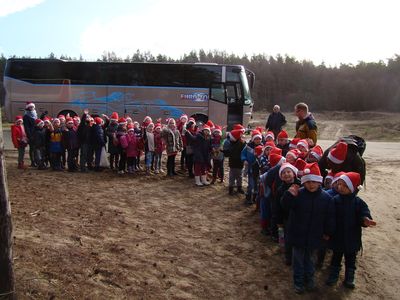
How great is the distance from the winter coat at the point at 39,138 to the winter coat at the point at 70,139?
2.00 feet

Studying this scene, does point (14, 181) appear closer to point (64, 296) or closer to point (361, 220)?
point (64, 296)

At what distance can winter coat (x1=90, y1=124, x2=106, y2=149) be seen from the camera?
444 inches

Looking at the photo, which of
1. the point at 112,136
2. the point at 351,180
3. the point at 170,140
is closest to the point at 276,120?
the point at 170,140

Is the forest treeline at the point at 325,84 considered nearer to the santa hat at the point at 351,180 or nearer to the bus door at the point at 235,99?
the bus door at the point at 235,99

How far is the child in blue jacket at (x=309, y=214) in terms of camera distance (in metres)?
4.93

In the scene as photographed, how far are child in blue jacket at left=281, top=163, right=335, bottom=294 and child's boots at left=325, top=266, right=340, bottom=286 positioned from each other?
Result: 17.8 inches

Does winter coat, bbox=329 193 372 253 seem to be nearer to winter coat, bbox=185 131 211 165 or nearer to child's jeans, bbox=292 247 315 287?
child's jeans, bbox=292 247 315 287

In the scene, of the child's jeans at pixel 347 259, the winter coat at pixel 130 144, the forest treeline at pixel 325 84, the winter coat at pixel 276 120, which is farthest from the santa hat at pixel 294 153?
the forest treeline at pixel 325 84

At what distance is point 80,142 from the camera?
11.3 metres

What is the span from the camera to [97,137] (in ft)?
37.0

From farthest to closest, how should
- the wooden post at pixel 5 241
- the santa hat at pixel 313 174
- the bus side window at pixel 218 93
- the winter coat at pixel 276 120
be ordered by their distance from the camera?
1. the bus side window at pixel 218 93
2. the winter coat at pixel 276 120
3. the santa hat at pixel 313 174
4. the wooden post at pixel 5 241

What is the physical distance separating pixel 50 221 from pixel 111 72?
572 inches

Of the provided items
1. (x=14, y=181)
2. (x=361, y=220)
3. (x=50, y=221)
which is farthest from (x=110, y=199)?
(x=361, y=220)

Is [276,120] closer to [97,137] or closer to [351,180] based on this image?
[97,137]
